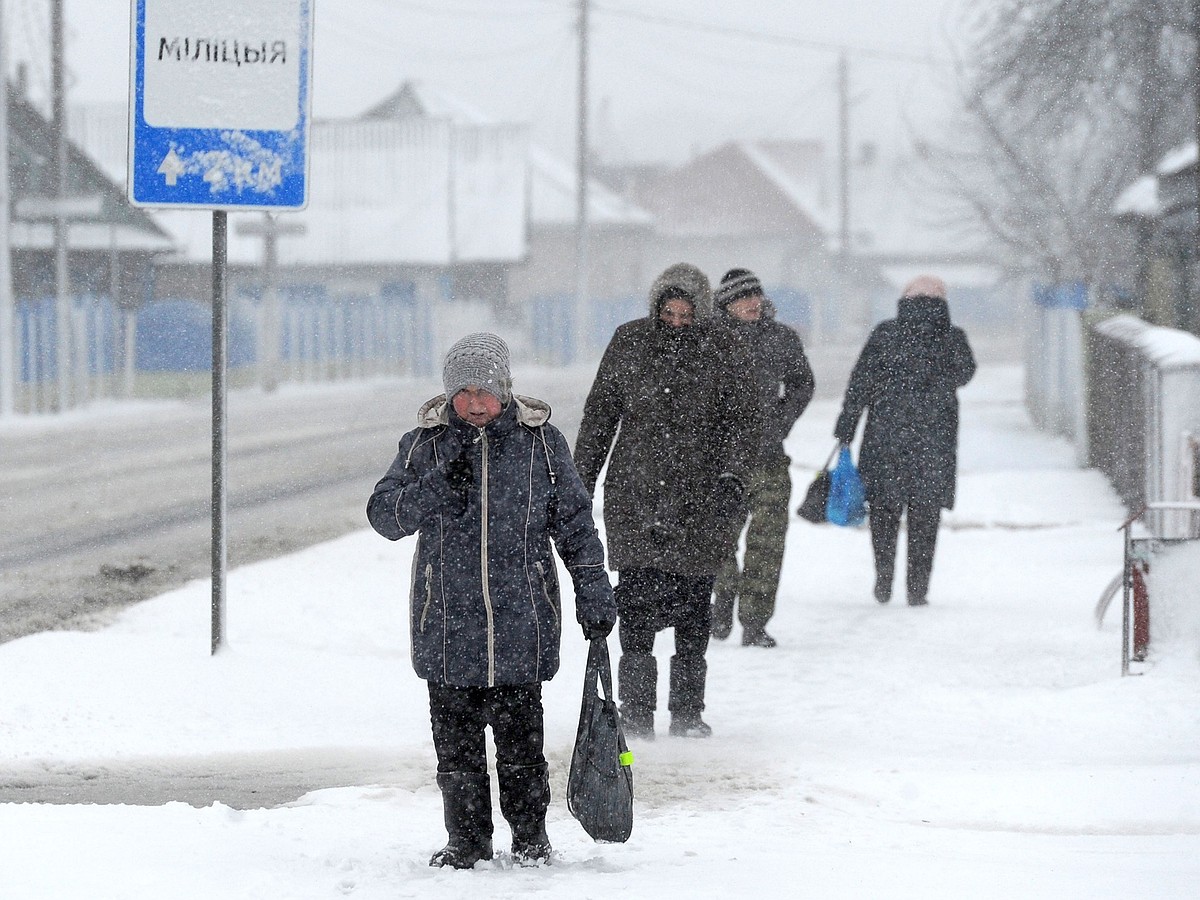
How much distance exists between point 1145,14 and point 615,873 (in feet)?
46.4

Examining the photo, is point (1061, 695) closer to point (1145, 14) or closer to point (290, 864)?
point (290, 864)

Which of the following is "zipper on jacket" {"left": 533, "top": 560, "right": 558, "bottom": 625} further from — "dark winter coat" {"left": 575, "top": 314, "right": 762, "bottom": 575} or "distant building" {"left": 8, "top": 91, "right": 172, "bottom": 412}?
"distant building" {"left": 8, "top": 91, "right": 172, "bottom": 412}

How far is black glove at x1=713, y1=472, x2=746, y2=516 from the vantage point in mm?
6039

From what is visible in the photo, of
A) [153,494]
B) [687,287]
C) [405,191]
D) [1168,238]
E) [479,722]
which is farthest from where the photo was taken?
[405,191]

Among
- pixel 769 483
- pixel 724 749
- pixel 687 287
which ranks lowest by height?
pixel 724 749

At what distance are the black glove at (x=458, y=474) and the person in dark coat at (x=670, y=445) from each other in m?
1.71

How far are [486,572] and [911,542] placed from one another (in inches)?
206

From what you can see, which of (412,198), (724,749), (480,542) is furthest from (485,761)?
(412,198)

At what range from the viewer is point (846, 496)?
907 cm

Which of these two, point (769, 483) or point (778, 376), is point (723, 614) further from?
point (778, 376)

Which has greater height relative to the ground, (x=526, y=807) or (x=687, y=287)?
(x=687, y=287)

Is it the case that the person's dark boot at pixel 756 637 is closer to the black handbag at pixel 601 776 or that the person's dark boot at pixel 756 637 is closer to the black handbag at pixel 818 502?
the black handbag at pixel 818 502

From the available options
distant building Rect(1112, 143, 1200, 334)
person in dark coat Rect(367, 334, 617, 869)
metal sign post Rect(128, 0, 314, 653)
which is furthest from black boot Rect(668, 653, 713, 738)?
distant building Rect(1112, 143, 1200, 334)

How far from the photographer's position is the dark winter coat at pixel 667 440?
5992mm
